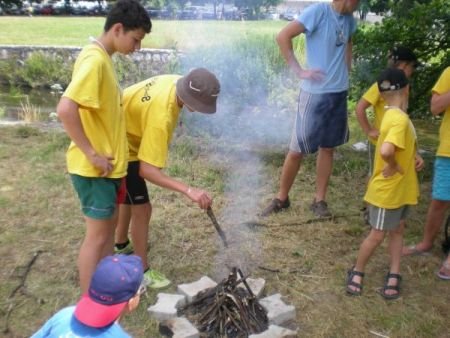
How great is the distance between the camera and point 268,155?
5.85m

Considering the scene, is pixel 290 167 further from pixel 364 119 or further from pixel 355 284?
pixel 355 284

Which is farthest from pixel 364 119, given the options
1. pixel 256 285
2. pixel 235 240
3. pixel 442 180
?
pixel 256 285

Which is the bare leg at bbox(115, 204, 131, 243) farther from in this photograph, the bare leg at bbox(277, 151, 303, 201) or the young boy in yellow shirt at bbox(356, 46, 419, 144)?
the young boy in yellow shirt at bbox(356, 46, 419, 144)

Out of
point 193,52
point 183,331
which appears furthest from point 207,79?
point 193,52

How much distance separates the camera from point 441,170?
334 centimetres

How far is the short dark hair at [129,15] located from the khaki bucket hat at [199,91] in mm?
371

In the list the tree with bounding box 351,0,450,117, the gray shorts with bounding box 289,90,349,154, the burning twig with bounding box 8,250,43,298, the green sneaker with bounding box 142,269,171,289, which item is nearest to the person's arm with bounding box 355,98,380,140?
the gray shorts with bounding box 289,90,349,154

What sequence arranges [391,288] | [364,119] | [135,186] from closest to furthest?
[135,186] → [391,288] → [364,119]

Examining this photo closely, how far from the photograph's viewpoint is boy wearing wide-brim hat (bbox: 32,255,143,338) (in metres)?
1.53

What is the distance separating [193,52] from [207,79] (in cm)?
509

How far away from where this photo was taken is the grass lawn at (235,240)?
2900 millimetres

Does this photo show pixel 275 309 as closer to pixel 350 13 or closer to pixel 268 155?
pixel 350 13

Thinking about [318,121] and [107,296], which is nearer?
[107,296]

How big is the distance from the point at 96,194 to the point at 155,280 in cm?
88
